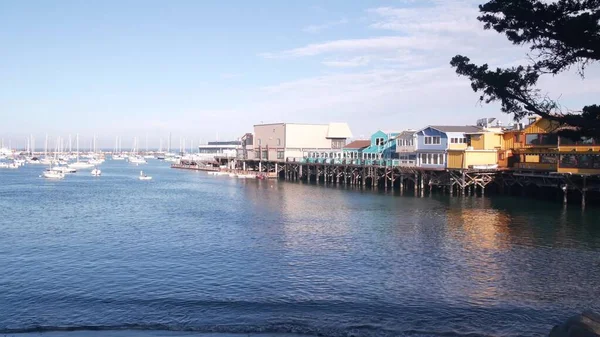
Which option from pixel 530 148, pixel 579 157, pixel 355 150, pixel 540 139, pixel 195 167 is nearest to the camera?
pixel 579 157

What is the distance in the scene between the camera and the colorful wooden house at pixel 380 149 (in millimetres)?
70875

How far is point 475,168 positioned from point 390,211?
16.1m

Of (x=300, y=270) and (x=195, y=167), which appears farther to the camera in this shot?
(x=195, y=167)

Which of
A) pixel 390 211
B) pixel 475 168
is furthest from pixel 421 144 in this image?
pixel 390 211

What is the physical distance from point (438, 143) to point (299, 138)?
3524cm

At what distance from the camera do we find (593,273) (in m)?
22.8

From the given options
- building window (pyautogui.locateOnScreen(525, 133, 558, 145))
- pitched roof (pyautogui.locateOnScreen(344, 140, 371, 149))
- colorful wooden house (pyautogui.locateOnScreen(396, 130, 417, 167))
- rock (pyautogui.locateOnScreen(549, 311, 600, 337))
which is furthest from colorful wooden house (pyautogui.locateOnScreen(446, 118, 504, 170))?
rock (pyautogui.locateOnScreen(549, 311, 600, 337))

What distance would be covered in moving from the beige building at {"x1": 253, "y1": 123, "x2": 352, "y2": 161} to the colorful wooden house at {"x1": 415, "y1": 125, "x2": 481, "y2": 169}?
1217 inches

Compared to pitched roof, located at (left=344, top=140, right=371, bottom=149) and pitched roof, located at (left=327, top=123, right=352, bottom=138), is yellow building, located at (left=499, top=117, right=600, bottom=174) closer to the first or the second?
pitched roof, located at (left=344, top=140, right=371, bottom=149)

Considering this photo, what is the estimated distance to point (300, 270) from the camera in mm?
23266

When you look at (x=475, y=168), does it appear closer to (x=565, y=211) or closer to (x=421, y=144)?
(x=421, y=144)

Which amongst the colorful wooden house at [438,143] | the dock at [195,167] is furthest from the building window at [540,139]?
the dock at [195,167]

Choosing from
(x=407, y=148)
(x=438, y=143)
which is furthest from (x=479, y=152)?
(x=407, y=148)

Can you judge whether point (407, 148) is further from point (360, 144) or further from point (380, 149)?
point (360, 144)
